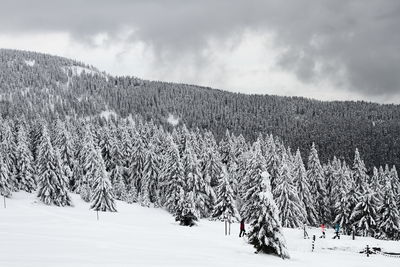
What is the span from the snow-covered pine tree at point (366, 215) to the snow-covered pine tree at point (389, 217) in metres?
1.90

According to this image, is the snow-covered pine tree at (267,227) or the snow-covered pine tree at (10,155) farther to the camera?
the snow-covered pine tree at (10,155)

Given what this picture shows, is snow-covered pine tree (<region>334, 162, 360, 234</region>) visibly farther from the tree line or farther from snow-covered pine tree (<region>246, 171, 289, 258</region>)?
snow-covered pine tree (<region>246, 171, 289, 258</region>)

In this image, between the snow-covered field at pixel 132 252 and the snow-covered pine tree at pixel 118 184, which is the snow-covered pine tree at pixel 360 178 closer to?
the snow-covered field at pixel 132 252

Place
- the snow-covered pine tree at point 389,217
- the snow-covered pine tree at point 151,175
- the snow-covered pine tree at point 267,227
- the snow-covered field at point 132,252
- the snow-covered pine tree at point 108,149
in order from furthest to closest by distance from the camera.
→ the snow-covered pine tree at point 108,149
the snow-covered pine tree at point 151,175
the snow-covered pine tree at point 389,217
the snow-covered pine tree at point 267,227
the snow-covered field at point 132,252

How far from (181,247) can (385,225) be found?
40089mm

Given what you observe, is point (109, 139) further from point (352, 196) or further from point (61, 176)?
point (352, 196)

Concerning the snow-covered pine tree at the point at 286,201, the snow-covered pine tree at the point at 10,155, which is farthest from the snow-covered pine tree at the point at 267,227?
the snow-covered pine tree at the point at 10,155

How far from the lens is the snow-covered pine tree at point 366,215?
2052 inches

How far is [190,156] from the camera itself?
60062mm

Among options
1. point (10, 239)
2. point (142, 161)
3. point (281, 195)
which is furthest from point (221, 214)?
point (10, 239)

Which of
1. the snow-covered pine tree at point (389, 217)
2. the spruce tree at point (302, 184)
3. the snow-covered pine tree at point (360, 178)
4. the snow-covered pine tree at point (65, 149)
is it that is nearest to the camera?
the snow-covered pine tree at point (389, 217)

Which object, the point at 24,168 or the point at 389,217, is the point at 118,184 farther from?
the point at 389,217

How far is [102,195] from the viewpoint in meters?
53.3

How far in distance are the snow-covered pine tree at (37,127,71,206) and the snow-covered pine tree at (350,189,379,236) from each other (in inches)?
1507
